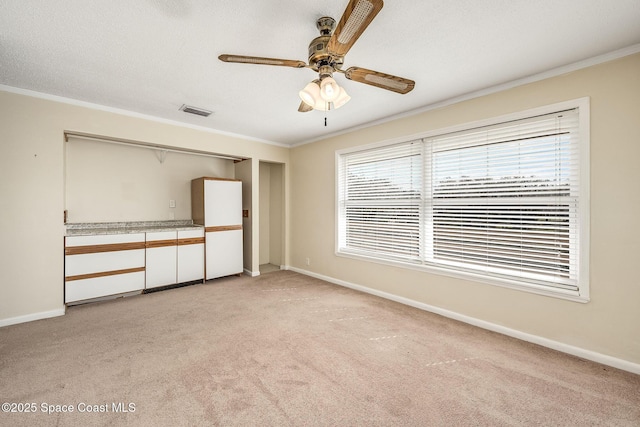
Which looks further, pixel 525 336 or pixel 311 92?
pixel 525 336

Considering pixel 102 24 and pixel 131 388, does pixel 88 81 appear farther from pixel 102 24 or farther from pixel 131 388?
pixel 131 388

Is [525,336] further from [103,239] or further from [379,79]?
[103,239]

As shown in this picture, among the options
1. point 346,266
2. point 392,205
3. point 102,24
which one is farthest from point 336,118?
point 102,24

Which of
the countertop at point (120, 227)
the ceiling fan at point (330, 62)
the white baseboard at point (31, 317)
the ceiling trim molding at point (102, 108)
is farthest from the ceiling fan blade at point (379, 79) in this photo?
the white baseboard at point (31, 317)

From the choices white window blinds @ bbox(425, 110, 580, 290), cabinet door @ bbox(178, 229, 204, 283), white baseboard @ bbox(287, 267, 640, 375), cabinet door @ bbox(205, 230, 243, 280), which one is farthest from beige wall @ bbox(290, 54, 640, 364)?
cabinet door @ bbox(178, 229, 204, 283)

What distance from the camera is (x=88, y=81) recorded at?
8.76ft

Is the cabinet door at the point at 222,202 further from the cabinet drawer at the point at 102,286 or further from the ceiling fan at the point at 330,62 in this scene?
the ceiling fan at the point at 330,62

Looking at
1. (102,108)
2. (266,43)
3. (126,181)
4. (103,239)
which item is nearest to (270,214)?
(126,181)

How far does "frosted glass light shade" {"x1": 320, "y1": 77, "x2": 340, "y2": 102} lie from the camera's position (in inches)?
69.7

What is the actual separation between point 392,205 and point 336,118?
4.71 ft

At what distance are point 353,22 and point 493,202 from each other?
7.59 ft

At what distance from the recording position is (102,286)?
3.46 metres

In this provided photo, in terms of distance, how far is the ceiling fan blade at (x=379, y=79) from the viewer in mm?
1813

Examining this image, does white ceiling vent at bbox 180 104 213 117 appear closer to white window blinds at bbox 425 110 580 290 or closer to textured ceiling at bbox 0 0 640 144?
textured ceiling at bbox 0 0 640 144
